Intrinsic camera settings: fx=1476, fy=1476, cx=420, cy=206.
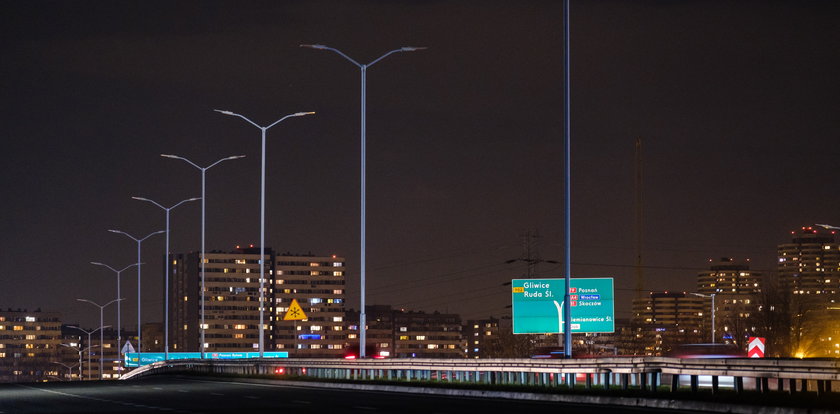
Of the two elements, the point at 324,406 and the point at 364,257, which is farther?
the point at 364,257

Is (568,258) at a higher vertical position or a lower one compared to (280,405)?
higher

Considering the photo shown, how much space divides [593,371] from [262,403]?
8.15 m

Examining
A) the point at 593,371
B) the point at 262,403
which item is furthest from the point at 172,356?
the point at 593,371

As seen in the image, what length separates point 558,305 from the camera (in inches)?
2884

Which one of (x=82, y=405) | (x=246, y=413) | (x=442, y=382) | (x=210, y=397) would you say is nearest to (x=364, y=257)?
(x=442, y=382)

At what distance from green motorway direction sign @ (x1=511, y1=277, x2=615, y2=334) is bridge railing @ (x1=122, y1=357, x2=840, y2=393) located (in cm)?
1597

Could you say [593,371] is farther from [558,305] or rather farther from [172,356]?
[172,356]

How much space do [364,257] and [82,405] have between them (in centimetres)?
2304

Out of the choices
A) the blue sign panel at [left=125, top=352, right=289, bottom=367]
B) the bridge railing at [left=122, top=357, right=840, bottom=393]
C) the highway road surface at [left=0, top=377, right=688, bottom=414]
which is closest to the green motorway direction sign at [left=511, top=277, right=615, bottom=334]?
the bridge railing at [left=122, top=357, right=840, bottom=393]

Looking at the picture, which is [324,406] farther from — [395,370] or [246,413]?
[395,370]

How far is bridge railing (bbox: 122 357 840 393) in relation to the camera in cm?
3006

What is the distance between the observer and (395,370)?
156ft

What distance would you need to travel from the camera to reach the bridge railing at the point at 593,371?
3006 cm

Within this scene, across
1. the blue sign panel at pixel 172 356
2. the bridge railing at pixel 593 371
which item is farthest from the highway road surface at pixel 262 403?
the blue sign panel at pixel 172 356
